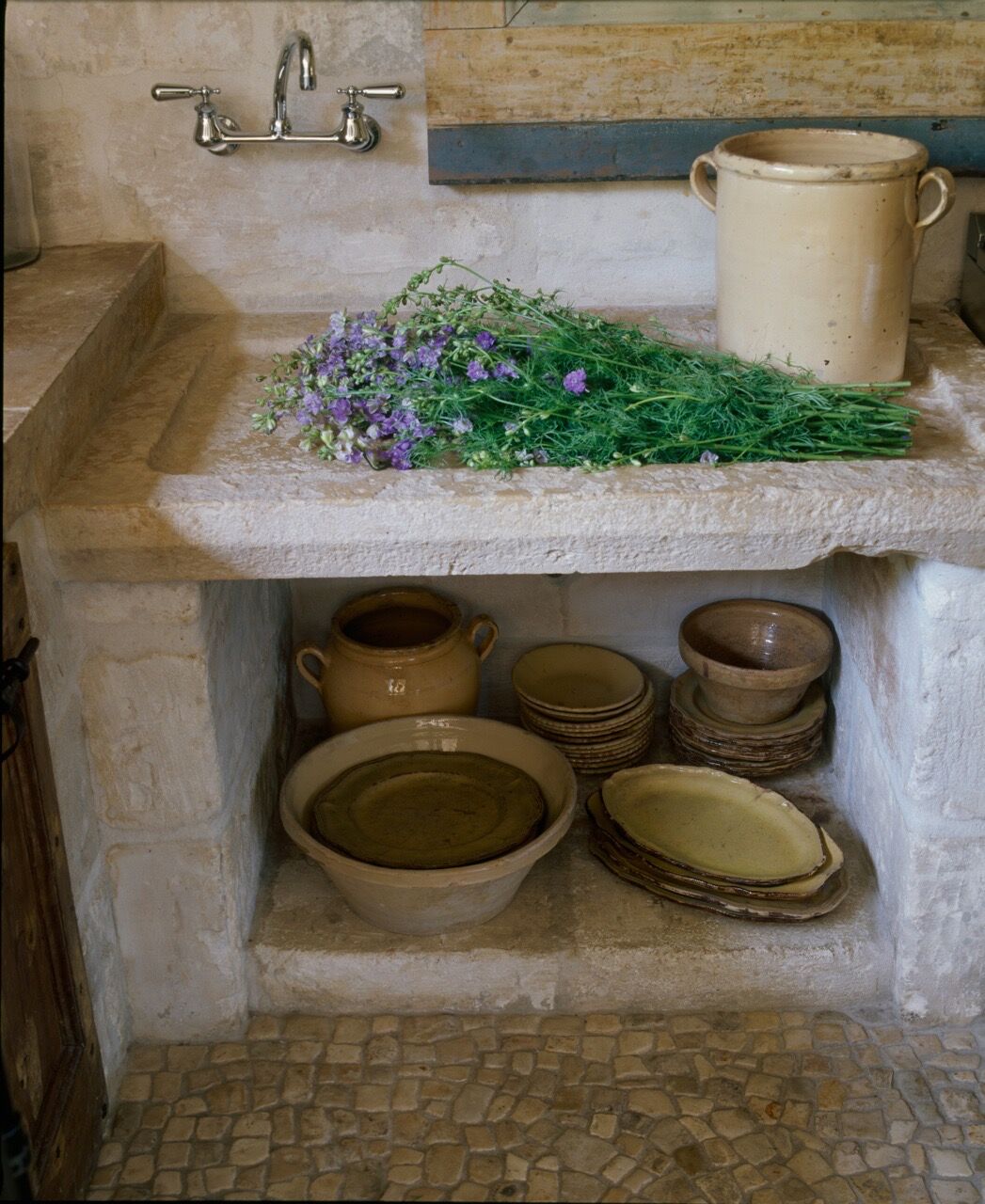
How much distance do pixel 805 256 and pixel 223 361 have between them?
102cm

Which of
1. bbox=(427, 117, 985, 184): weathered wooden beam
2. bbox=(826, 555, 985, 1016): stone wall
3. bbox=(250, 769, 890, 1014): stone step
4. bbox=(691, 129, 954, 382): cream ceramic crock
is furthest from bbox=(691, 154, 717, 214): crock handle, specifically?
bbox=(250, 769, 890, 1014): stone step

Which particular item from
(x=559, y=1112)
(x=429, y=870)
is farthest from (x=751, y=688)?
(x=559, y=1112)

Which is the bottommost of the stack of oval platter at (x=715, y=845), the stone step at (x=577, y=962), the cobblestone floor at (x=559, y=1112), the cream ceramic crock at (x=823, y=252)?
the cobblestone floor at (x=559, y=1112)

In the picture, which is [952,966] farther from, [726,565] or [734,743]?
[726,565]

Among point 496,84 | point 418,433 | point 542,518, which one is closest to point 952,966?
point 542,518

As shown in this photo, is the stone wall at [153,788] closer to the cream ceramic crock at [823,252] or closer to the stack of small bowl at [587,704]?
the stack of small bowl at [587,704]

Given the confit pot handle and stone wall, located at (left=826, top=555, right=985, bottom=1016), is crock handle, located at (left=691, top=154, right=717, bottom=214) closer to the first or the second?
the confit pot handle

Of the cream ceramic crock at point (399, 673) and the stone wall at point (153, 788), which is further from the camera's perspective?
the cream ceramic crock at point (399, 673)

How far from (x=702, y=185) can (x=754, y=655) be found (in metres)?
0.95

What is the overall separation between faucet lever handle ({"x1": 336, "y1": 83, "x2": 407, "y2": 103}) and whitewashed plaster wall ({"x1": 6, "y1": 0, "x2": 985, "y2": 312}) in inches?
1.6

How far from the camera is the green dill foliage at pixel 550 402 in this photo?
193 cm

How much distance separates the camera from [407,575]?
199cm

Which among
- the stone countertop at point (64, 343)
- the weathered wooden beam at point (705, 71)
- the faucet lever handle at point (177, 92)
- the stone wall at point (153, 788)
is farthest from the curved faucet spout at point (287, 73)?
the stone wall at point (153, 788)

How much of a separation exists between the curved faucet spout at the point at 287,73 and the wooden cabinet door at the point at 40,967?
99cm
